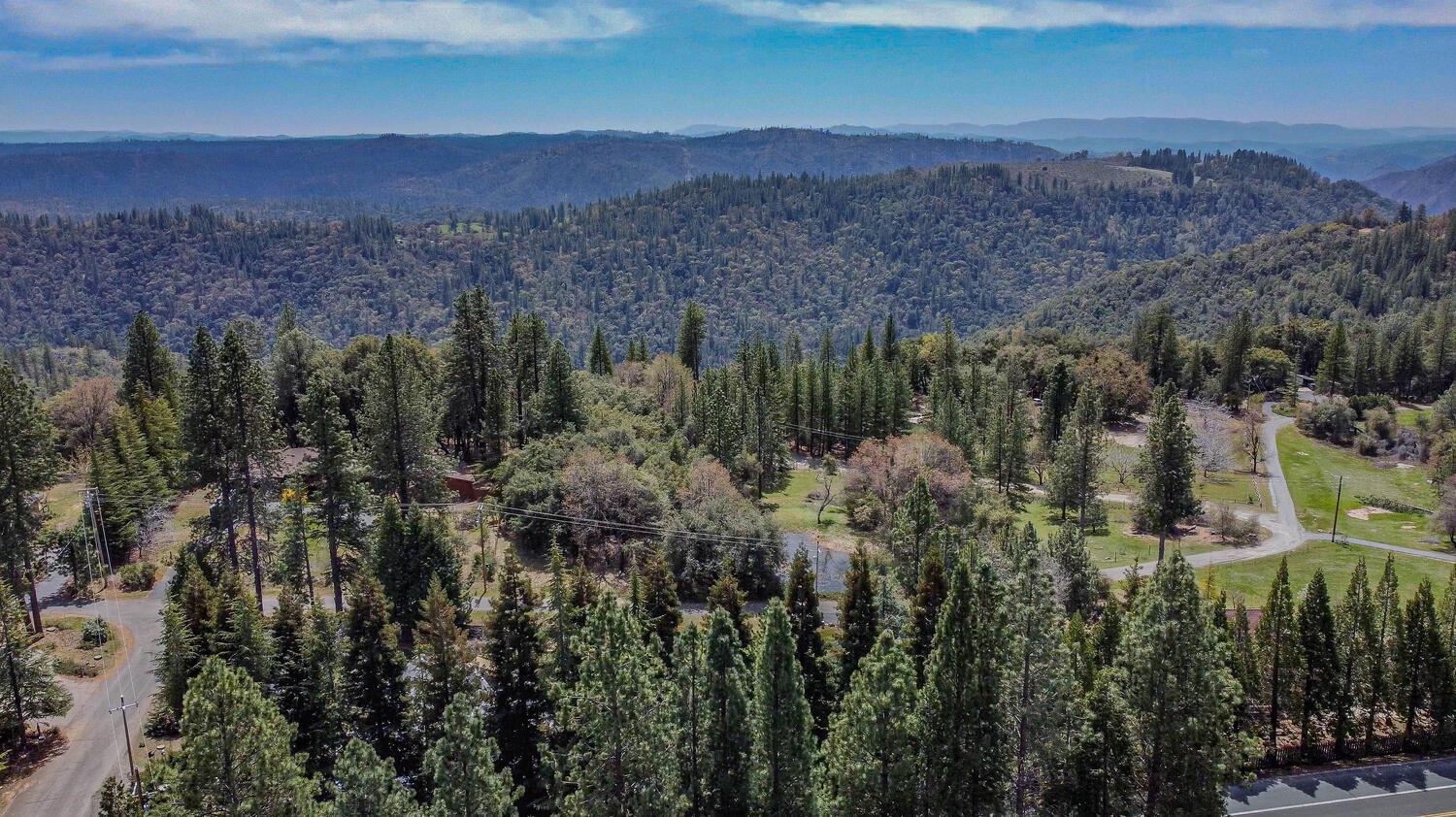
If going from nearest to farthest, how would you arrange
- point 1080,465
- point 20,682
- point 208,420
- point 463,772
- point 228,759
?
point 228,759, point 463,772, point 20,682, point 208,420, point 1080,465

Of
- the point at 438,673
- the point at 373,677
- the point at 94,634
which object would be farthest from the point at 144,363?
the point at 438,673

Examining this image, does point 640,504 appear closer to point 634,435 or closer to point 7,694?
point 634,435

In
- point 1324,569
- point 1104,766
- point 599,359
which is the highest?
point 599,359

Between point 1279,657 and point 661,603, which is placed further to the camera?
point 1279,657

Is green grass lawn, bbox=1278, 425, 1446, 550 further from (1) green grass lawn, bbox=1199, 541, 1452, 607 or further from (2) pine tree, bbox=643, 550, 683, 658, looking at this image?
(2) pine tree, bbox=643, 550, 683, 658

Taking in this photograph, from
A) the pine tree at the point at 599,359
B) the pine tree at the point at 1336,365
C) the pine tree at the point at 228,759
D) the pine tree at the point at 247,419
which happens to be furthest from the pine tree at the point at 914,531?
the pine tree at the point at 1336,365

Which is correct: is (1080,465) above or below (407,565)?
below

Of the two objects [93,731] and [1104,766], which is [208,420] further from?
[1104,766]
